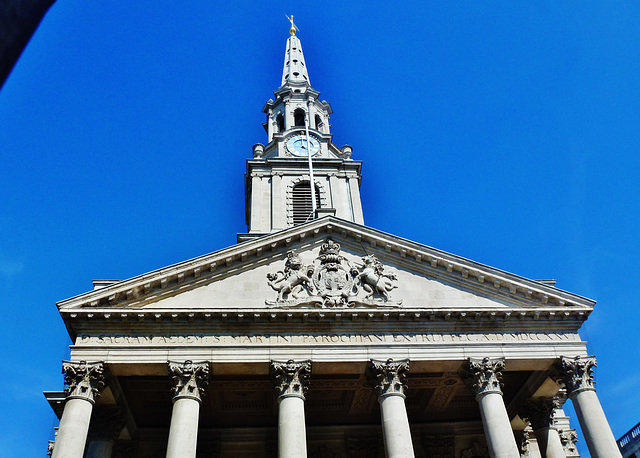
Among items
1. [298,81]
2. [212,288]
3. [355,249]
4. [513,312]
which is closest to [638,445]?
[513,312]

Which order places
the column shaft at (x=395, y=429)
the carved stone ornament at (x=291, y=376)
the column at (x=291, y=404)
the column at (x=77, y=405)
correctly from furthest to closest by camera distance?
the carved stone ornament at (x=291, y=376)
the column shaft at (x=395, y=429)
the column at (x=291, y=404)
the column at (x=77, y=405)

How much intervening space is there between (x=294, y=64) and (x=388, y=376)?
37.4m

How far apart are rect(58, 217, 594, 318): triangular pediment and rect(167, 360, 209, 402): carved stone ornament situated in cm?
197

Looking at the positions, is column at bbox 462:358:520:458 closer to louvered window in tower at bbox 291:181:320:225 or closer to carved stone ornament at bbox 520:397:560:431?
carved stone ornament at bbox 520:397:560:431

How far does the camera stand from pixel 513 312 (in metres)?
20.9

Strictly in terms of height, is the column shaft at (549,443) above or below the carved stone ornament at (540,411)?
below

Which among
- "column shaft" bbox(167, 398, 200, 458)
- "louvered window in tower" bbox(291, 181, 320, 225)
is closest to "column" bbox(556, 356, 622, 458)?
"column shaft" bbox(167, 398, 200, 458)

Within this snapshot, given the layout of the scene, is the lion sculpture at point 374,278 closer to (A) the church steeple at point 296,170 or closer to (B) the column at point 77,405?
(B) the column at point 77,405

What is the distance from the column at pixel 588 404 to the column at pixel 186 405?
41.0 ft

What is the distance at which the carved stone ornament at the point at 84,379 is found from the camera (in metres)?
18.3

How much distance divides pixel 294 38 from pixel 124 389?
4139 centimetres

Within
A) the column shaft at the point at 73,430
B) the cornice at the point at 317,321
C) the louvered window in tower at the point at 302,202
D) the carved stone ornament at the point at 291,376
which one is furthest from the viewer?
the louvered window in tower at the point at 302,202

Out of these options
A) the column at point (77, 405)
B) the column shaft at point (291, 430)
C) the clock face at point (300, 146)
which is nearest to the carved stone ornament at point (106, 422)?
the column at point (77, 405)

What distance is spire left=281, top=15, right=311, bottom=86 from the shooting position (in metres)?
48.5
